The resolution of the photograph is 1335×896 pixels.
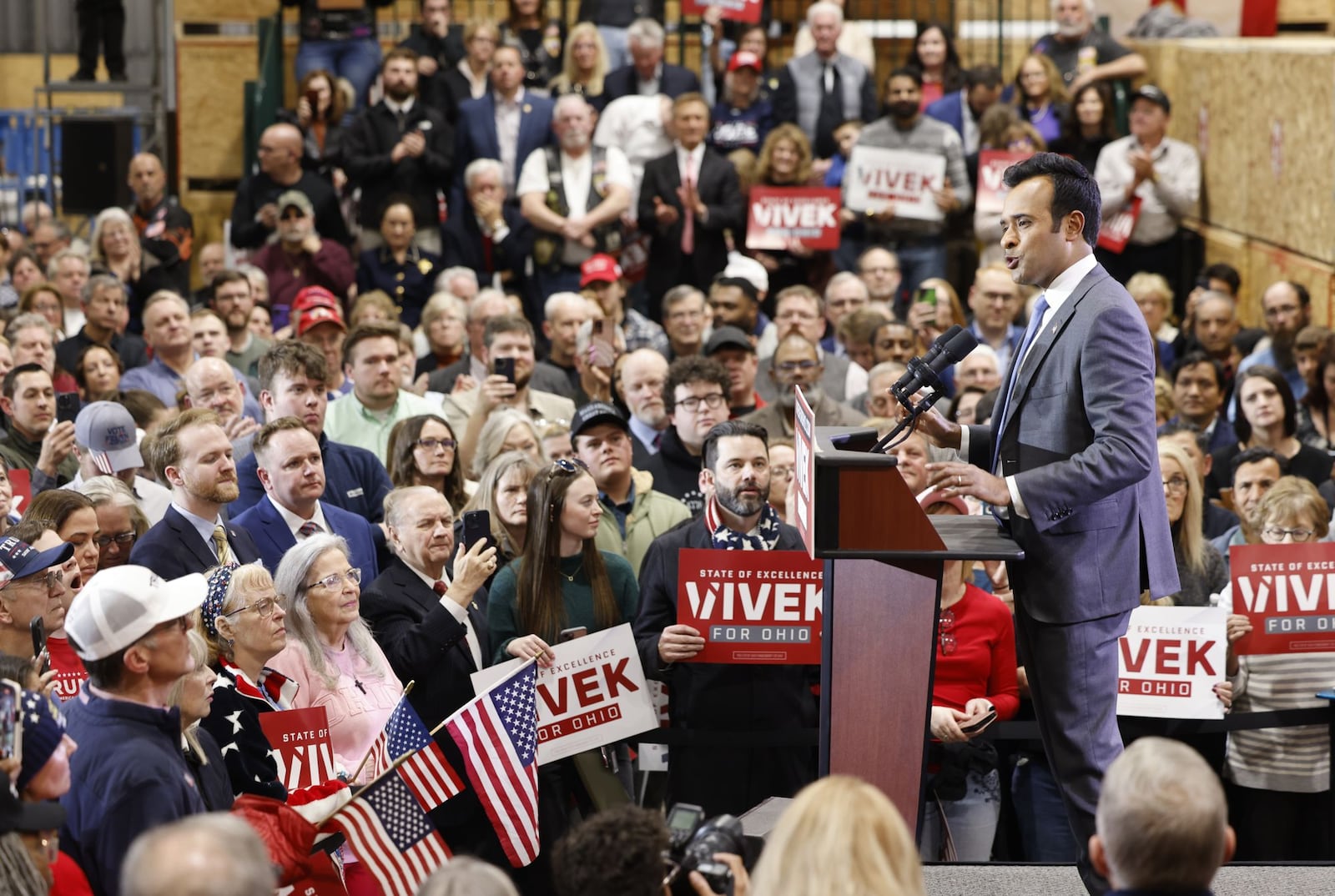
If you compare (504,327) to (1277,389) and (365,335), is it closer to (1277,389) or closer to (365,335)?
(365,335)

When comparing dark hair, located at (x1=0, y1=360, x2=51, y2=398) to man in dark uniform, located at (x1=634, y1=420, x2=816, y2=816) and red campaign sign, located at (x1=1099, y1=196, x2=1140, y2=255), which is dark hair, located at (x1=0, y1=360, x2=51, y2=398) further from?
red campaign sign, located at (x1=1099, y1=196, x2=1140, y2=255)

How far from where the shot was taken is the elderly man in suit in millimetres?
11977

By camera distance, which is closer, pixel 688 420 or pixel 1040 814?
pixel 1040 814

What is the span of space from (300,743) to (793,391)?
416 cm

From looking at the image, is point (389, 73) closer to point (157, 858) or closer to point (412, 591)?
point (412, 591)

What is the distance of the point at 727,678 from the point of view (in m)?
6.47

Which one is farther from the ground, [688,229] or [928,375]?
[688,229]

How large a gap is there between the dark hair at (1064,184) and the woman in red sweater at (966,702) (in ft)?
6.28

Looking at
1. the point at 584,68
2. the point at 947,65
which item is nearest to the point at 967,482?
the point at 584,68

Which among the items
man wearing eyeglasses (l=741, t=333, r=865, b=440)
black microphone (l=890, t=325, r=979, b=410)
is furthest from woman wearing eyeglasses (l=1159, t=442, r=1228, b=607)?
black microphone (l=890, t=325, r=979, b=410)

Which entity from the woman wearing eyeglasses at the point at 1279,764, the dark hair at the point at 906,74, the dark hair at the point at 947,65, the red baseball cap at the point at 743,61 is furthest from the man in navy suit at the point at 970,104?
the woman wearing eyeglasses at the point at 1279,764

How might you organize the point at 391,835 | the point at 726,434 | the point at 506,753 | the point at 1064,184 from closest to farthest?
1. the point at 1064,184
2. the point at 391,835
3. the point at 506,753
4. the point at 726,434

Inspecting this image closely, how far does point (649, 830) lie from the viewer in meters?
3.55

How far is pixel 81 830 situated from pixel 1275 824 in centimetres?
434
